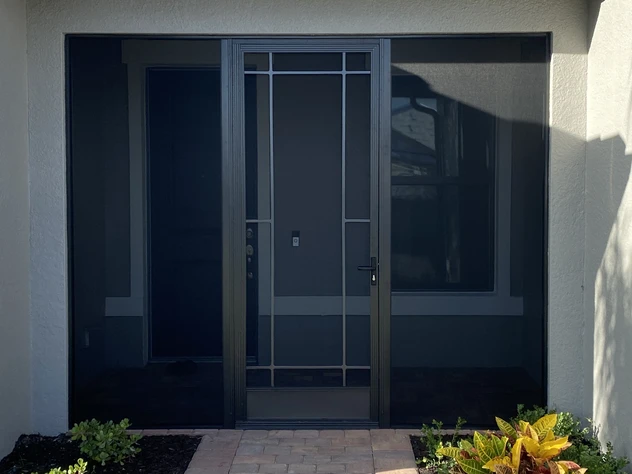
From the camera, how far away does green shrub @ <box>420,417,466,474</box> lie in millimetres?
4547

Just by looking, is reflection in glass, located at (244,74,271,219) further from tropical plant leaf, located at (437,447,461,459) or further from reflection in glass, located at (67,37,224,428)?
tropical plant leaf, located at (437,447,461,459)

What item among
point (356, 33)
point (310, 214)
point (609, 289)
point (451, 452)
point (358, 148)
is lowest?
point (451, 452)

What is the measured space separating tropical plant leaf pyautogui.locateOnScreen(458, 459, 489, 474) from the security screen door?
1433 mm

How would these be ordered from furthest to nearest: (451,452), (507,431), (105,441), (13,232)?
(13,232)
(105,441)
(507,431)
(451,452)

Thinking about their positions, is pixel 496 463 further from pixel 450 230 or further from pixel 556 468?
pixel 450 230

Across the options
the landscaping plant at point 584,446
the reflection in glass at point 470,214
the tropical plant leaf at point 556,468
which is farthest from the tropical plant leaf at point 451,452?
the reflection in glass at point 470,214

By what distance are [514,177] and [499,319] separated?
939 millimetres

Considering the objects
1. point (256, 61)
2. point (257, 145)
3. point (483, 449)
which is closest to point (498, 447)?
point (483, 449)

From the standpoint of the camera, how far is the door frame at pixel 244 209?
525 centimetres

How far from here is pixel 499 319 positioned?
5.30 meters

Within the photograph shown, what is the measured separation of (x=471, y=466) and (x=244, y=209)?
2.26 meters

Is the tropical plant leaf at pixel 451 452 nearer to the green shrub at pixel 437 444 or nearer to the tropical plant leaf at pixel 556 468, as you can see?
the green shrub at pixel 437 444

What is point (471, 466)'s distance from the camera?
13.0ft

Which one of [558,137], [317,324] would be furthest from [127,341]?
[558,137]
